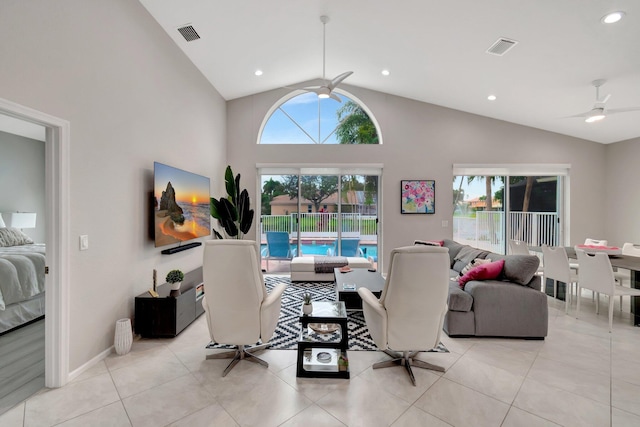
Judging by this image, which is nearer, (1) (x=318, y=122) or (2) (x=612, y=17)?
(2) (x=612, y=17)

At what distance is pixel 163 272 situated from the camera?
11.3 ft

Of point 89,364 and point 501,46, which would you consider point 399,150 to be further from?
point 89,364

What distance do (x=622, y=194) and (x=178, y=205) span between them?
797cm

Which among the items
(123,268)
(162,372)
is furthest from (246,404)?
(123,268)

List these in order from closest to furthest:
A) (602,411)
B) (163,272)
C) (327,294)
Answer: (602,411) → (163,272) → (327,294)

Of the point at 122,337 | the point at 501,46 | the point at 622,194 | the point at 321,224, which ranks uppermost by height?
the point at 501,46

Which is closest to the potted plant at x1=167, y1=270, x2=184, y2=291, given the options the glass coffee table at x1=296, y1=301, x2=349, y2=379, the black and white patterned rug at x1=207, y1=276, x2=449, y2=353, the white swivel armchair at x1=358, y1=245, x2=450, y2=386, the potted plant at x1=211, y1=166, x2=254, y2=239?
the black and white patterned rug at x1=207, y1=276, x2=449, y2=353

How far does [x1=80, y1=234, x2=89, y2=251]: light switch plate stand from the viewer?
89.6 inches

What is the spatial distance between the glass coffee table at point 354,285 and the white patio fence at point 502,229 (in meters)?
3.05

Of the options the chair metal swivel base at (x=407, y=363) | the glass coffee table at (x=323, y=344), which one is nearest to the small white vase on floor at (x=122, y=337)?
the glass coffee table at (x=323, y=344)

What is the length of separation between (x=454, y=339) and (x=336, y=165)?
3.80 meters

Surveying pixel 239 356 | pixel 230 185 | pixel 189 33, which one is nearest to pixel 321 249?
pixel 230 185

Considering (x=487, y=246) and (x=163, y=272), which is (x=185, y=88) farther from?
(x=487, y=246)

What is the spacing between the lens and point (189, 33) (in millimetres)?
3500
